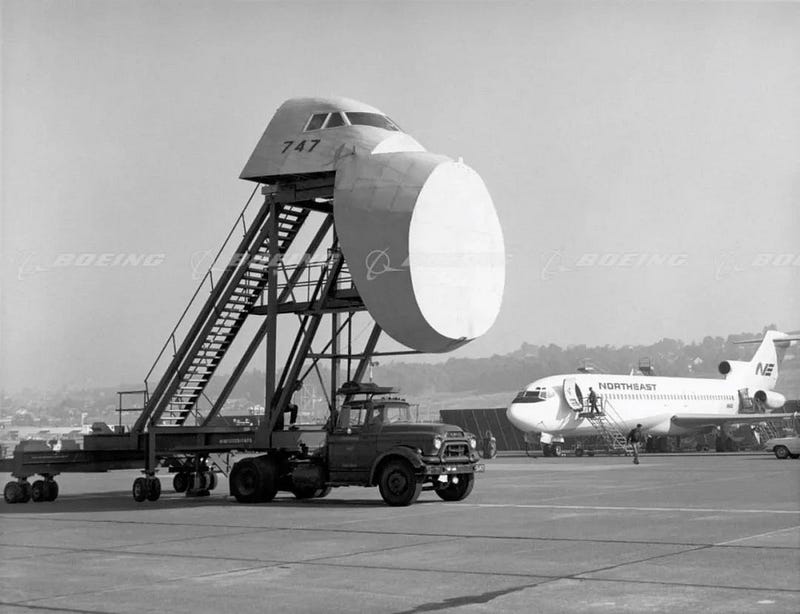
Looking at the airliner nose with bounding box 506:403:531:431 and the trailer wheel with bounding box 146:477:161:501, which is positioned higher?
the airliner nose with bounding box 506:403:531:431

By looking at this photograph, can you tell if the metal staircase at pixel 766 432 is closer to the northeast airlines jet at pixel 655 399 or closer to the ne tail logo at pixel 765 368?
the northeast airlines jet at pixel 655 399

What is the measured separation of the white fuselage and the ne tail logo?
17.9 ft

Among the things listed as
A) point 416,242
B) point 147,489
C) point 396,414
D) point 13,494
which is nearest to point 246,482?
point 147,489

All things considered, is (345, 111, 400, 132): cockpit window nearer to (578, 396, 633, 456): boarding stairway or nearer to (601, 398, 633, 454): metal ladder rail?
(578, 396, 633, 456): boarding stairway

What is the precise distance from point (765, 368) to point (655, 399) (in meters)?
19.8

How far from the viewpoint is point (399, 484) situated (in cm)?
2056

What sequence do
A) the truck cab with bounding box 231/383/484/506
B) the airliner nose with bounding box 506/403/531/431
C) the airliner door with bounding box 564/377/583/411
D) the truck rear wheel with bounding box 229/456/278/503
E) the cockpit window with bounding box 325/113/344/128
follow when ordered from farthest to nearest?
the airliner door with bounding box 564/377/583/411 → the airliner nose with bounding box 506/403/531/431 → the cockpit window with bounding box 325/113/344/128 → the truck rear wheel with bounding box 229/456/278/503 → the truck cab with bounding box 231/383/484/506

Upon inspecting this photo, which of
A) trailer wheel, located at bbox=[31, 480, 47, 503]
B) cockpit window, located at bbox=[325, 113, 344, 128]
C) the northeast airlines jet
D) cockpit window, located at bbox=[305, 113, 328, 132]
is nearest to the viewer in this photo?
cockpit window, located at bbox=[325, 113, 344, 128]

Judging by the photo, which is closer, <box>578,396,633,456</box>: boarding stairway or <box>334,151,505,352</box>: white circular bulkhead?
<box>334,151,505,352</box>: white circular bulkhead

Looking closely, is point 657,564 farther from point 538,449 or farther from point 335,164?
point 538,449

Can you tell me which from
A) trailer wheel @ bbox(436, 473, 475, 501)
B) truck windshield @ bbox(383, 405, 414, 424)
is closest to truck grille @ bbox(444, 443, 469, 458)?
trailer wheel @ bbox(436, 473, 475, 501)

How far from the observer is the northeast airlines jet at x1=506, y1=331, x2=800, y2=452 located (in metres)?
51.6

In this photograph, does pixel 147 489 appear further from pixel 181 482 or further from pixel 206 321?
pixel 206 321

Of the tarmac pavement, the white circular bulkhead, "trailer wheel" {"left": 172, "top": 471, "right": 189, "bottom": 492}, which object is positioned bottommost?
the tarmac pavement
